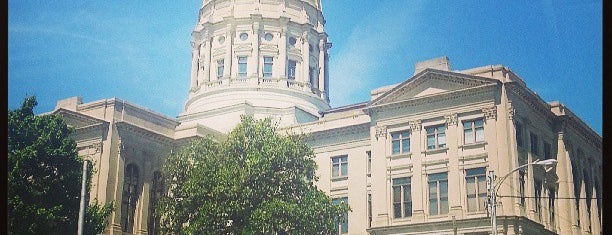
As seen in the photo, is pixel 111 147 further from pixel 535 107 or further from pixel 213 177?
pixel 535 107

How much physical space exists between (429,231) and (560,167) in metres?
10.6

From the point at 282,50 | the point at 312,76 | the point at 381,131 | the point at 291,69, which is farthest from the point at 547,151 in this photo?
the point at 282,50

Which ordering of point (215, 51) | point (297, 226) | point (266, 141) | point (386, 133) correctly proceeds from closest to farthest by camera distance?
point (297, 226), point (266, 141), point (386, 133), point (215, 51)

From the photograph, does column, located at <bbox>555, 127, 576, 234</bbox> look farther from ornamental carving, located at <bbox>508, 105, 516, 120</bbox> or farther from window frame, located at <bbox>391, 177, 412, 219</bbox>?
window frame, located at <bbox>391, 177, 412, 219</bbox>

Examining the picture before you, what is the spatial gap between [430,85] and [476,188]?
658 centimetres

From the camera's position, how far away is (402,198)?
4294 centimetres

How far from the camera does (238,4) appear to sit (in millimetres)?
66750

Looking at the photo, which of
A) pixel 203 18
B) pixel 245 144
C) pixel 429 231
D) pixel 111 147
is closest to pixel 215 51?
pixel 203 18

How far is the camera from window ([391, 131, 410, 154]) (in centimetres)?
4369

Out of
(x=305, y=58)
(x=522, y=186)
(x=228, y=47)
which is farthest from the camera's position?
(x=305, y=58)

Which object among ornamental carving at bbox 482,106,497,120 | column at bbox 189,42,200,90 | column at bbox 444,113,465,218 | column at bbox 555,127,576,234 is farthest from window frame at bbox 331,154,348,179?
column at bbox 189,42,200,90

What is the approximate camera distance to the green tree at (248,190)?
3662 cm

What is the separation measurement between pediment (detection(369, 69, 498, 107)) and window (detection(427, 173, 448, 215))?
4.69 meters

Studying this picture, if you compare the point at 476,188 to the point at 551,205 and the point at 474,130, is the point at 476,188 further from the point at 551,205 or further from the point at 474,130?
the point at 551,205
